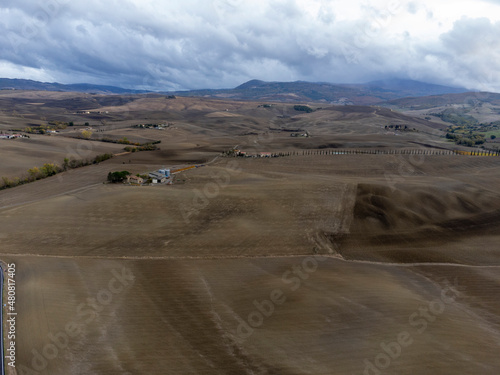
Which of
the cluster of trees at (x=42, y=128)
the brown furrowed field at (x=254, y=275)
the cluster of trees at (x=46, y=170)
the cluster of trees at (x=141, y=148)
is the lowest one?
the brown furrowed field at (x=254, y=275)

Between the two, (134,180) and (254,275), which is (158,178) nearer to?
(134,180)

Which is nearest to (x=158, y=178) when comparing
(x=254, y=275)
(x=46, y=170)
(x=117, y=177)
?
(x=117, y=177)

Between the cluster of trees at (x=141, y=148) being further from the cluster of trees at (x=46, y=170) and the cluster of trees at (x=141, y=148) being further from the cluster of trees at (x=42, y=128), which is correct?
the cluster of trees at (x=42, y=128)

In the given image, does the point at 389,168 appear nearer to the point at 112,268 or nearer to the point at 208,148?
the point at 208,148

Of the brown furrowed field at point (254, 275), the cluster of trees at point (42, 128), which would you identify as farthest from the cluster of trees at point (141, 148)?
the cluster of trees at point (42, 128)

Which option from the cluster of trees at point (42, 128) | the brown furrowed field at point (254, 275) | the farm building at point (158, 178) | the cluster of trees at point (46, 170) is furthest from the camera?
the cluster of trees at point (42, 128)

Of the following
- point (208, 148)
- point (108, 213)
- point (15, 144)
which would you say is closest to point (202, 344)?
point (108, 213)
